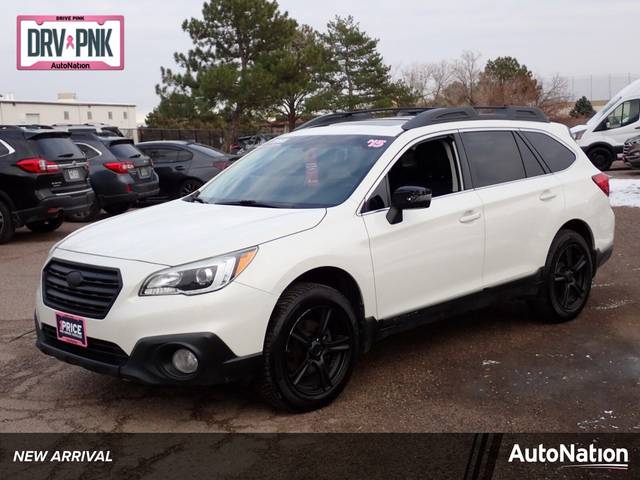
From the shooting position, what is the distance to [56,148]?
11383 millimetres

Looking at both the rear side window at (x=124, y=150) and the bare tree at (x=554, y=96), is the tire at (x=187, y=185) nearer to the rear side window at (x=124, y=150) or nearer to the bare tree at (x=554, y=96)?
the rear side window at (x=124, y=150)

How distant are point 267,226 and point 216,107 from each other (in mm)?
37136

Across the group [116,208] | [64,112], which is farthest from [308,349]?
[64,112]

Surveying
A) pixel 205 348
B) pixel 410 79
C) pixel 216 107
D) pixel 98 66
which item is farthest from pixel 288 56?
pixel 205 348

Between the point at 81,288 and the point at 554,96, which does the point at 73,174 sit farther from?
the point at 554,96

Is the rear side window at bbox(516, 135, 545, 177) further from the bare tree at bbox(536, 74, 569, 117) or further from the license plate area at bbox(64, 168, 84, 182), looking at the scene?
the bare tree at bbox(536, 74, 569, 117)

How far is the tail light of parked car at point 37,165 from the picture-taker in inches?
428

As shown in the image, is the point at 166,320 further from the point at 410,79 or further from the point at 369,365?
the point at 410,79

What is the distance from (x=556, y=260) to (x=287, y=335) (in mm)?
2813

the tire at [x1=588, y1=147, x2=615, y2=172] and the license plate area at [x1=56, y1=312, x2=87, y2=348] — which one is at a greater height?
the tire at [x1=588, y1=147, x2=615, y2=172]

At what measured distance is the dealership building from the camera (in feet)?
183

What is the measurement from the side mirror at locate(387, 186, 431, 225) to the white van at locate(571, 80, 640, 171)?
65.3 feet

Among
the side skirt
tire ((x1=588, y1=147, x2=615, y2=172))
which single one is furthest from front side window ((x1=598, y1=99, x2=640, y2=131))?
the side skirt

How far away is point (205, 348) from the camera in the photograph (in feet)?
13.0
